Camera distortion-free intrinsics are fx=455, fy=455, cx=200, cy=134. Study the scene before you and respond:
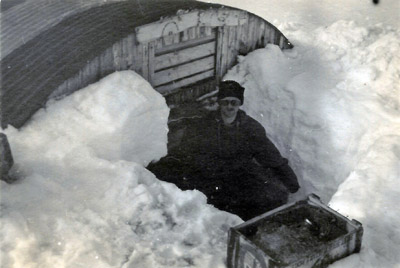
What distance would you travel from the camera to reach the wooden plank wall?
635cm

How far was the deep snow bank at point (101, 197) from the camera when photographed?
414 centimetres

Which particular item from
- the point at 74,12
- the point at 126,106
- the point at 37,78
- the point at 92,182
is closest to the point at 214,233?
the point at 92,182

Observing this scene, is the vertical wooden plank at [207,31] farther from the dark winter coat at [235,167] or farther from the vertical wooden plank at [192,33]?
the dark winter coat at [235,167]

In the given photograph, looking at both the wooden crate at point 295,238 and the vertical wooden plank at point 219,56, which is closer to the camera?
the wooden crate at point 295,238

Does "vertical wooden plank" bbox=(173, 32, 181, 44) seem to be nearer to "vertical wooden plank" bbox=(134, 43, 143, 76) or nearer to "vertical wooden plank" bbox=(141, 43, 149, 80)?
"vertical wooden plank" bbox=(141, 43, 149, 80)

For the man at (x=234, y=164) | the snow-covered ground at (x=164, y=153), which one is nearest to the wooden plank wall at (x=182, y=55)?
the snow-covered ground at (x=164, y=153)

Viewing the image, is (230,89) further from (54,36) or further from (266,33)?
(54,36)

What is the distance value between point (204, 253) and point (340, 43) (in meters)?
5.56

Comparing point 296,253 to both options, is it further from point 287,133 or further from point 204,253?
point 287,133

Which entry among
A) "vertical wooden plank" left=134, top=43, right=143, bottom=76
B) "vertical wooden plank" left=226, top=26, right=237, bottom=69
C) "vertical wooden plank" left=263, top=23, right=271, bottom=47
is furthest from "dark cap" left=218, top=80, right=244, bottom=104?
"vertical wooden plank" left=263, top=23, right=271, bottom=47

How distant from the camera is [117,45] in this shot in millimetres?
6453

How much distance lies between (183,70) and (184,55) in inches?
10.0

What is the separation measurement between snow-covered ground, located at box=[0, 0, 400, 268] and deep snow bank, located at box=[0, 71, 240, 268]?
1 centimetres

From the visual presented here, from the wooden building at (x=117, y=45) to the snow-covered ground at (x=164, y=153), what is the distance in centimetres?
31
